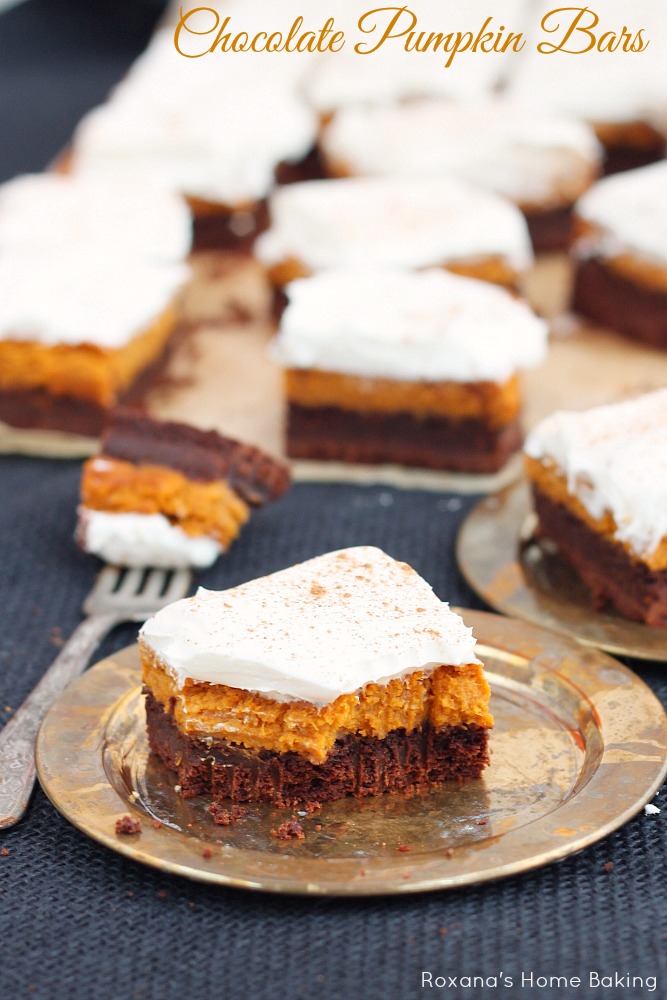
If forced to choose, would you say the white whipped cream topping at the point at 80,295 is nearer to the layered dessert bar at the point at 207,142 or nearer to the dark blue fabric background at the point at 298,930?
the layered dessert bar at the point at 207,142

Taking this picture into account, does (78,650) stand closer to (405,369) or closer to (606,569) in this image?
(606,569)

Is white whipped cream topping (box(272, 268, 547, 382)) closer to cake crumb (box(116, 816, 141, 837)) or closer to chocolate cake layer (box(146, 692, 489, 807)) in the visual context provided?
chocolate cake layer (box(146, 692, 489, 807))

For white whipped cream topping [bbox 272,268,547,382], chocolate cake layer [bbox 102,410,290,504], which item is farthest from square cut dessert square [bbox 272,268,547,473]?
chocolate cake layer [bbox 102,410,290,504]

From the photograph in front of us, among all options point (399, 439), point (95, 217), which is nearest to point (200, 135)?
point (95, 217)

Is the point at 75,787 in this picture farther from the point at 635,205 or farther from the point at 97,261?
the point at 635,205

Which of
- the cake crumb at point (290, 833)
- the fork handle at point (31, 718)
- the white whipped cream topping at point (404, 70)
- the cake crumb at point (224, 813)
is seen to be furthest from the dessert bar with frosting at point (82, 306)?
the cake crumb at point (290, 833)
